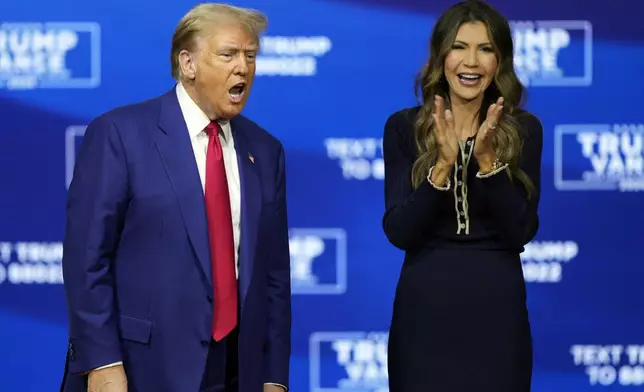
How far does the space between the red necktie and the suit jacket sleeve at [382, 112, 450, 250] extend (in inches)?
19.6

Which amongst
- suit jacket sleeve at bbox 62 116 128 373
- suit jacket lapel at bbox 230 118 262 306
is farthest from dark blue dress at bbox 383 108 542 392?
suit jacket sleeve at bbox 62 116 128 373

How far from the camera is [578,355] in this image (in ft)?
15.4

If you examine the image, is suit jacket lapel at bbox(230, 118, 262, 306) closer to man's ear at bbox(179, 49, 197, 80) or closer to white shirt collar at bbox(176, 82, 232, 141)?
white shirt collar at bbox(176, 82, 232, 141)

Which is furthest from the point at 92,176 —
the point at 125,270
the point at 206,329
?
the point at 206,329

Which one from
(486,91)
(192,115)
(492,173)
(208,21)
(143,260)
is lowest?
(143,260)

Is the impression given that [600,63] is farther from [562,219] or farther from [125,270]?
[125,270]

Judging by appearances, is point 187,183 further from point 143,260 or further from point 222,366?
point 222,366

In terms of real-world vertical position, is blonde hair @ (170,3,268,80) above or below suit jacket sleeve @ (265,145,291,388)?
above

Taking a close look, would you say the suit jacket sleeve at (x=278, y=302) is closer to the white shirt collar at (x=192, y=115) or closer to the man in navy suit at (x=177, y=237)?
the man in navy suit at (x=177, y=237)

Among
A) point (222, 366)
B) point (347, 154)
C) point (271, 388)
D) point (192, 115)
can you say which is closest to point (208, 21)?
point (192, 115)

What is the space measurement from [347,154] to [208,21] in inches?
70.8

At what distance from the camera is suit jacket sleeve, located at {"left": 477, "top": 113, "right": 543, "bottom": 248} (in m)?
3.05

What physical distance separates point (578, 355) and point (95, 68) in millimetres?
2179

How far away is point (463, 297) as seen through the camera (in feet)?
10.2
